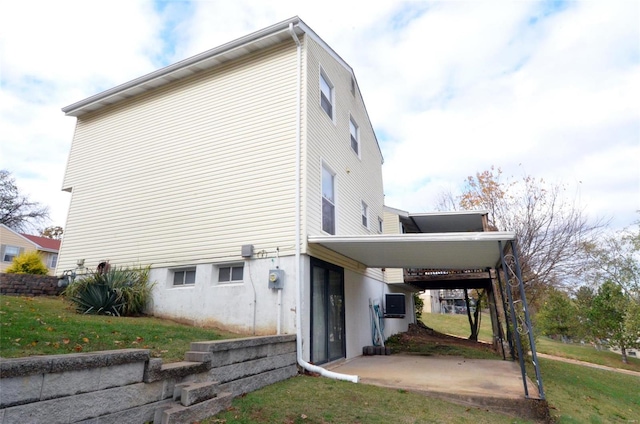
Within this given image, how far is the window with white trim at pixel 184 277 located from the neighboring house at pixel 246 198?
0.21ft

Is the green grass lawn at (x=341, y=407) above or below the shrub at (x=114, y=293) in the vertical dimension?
below

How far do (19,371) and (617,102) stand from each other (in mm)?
16028

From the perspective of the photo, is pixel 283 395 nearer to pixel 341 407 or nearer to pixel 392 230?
pixel 341 407

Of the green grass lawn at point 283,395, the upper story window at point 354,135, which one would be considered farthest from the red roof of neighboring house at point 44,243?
the upper story window at point 354,135

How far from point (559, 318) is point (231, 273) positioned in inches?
947

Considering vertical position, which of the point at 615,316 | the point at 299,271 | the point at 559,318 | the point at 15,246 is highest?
the point at 15,246

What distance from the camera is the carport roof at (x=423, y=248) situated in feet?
20.4

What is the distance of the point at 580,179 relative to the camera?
1370 centimetres

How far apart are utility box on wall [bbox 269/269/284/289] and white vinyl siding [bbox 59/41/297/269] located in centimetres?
48

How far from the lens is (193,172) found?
8.54 m

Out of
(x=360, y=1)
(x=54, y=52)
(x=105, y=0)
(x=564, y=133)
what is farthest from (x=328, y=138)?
(x=564, y=133)

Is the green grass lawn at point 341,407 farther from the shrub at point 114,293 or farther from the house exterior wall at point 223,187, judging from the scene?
the shrub at point 114,293

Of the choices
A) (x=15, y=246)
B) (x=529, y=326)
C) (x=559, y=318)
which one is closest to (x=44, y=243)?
(x=15, y=246)

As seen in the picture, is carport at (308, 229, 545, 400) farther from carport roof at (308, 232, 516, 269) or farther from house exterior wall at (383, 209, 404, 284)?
house exterior wall at (383, 209, 404, 284)
